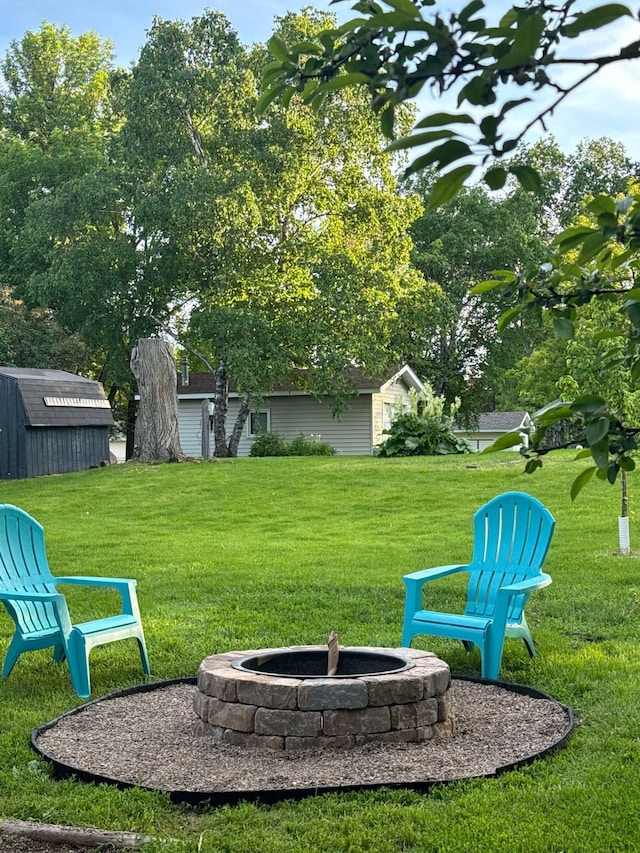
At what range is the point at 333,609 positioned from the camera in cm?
758

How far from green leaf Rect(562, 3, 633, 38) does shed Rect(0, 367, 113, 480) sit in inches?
697

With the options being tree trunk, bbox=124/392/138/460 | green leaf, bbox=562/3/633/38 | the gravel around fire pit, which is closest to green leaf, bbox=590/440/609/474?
green leaf, bbox=562/3/633/38

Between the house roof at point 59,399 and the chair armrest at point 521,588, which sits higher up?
the house roof at point 59,399

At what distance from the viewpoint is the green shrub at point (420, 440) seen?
18.8m

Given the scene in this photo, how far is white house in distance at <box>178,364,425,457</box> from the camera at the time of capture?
26.0 meters

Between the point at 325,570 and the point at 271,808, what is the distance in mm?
5528

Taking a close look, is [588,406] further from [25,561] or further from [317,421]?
[317,421]

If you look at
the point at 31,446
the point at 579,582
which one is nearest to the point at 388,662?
the point at 579,582

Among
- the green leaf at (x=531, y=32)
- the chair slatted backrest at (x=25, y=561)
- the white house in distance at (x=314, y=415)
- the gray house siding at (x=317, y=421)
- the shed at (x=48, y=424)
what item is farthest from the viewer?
the gray house siding at (x=317, y=421)

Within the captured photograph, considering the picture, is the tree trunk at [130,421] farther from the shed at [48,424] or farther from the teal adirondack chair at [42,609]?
the teal adirondack chair at [42,609]

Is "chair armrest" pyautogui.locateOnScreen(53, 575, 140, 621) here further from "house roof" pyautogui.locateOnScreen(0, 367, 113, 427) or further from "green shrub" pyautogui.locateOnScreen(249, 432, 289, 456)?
"green shrub" pyautogui.locateOnScreen(249, 432, 289, 456)

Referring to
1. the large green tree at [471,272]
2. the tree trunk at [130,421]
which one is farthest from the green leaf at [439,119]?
the large green tree at [471,272]

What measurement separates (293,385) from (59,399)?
809 centimetres

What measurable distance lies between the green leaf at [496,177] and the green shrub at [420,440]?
17632 millimetres
